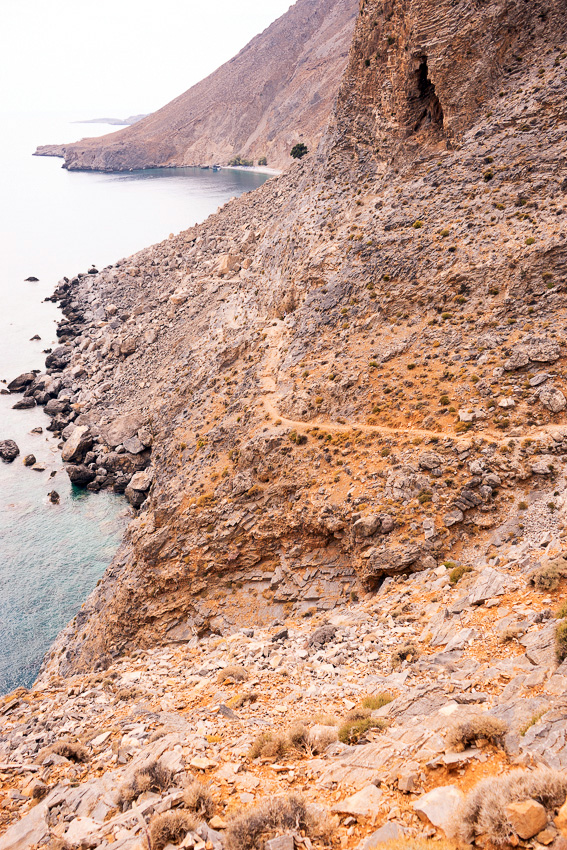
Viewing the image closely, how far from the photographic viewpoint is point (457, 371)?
1305 inches

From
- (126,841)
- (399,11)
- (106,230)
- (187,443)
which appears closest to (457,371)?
(187,443)

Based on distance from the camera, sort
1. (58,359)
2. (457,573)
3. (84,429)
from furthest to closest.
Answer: (58,359), (84,429), (457,573)

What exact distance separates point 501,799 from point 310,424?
95.4ft

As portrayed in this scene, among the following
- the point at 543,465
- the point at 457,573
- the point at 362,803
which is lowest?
the point at 457,573

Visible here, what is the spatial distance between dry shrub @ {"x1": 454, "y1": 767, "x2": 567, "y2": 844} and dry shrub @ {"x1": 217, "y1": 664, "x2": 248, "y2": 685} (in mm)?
12777

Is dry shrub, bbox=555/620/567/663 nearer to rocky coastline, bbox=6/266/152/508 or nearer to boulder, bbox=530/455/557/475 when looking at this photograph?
boulder, bbox=530/455/557/475

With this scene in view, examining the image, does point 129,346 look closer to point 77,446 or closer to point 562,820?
point 77,446

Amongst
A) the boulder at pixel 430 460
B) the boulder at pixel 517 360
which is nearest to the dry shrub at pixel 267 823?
the boulder at pixel 430 460

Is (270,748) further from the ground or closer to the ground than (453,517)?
further from the ground

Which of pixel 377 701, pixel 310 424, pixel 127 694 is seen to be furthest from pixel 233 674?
pixel 310 424

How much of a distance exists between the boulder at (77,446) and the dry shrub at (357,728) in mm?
53440

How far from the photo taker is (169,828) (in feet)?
39.5

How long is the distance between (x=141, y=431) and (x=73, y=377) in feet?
79.1

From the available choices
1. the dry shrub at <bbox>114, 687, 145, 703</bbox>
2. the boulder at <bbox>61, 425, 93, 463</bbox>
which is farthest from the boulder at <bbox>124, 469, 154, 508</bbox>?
the dry shrub at <bbox>114, 687, 145, 703</bbox>
